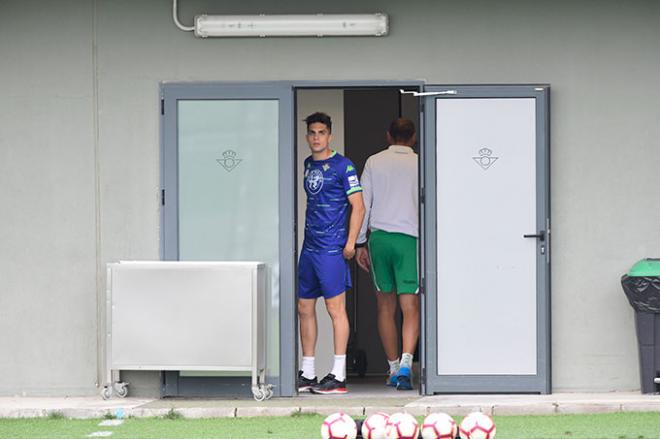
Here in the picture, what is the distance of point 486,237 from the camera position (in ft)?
39.9

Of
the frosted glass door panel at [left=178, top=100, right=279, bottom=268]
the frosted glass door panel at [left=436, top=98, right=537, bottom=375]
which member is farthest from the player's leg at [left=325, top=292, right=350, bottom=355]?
the frosted glass door panel at [left=436, top=98, right=537, bottom=375]

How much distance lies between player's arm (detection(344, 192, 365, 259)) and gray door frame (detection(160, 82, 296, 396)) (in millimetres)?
451

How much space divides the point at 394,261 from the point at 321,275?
36.2 inches

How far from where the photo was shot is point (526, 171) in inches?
478

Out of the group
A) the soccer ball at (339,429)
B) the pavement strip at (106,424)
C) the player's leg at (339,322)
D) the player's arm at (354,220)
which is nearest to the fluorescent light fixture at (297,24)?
the player's arm at (354,220)

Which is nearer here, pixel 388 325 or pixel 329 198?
pixel 329 198

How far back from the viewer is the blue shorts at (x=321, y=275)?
12344 mm

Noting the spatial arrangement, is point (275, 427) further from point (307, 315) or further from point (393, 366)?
point (393, 366)

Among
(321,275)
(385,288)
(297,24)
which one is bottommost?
(385,288)

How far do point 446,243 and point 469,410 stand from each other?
4.73 ft

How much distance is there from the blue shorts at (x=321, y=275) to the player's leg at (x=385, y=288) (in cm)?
67

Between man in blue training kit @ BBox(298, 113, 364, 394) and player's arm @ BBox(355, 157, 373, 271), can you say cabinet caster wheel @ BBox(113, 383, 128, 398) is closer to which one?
man in blue training kit @ BBox(298, 113, 364, 394)

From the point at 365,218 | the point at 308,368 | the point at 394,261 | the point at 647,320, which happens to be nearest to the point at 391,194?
the point at 365,218

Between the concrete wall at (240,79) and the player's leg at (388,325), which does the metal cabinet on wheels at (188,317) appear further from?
the player's leg at (388,325)
